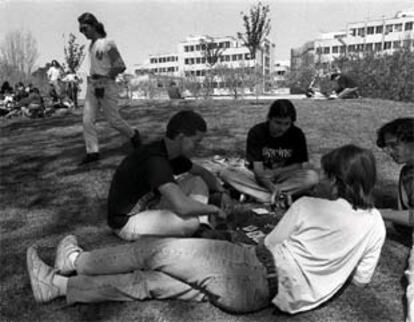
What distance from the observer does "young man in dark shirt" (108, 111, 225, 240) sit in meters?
2.36

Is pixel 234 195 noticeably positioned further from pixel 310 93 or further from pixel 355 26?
pixel 355 26

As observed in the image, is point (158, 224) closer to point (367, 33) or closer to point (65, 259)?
point (65, 259)

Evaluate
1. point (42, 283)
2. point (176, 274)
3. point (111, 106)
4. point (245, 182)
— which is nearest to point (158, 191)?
point (176, 274)

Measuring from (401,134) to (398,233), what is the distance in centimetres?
88

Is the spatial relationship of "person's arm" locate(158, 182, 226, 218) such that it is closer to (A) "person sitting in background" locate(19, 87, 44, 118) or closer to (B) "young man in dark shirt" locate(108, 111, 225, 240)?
(B) "young man in dark shirt" locate(108, 111, 225, 240)

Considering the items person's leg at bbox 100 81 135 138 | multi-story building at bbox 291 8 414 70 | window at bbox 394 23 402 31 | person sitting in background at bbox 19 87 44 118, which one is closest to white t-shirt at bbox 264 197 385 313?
person's leg at bbox 100 81 135 138

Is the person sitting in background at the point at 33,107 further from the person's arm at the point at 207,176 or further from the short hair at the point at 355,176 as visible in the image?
the short hair at the point at 355,176

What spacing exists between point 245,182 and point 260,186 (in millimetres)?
149

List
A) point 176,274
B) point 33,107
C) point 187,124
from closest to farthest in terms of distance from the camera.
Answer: point 176,274
point 187,124
point 33,107

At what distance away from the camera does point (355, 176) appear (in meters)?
2.01

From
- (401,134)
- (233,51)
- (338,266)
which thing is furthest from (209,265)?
(233,51)

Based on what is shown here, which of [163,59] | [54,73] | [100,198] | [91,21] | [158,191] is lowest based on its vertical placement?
[100,198]

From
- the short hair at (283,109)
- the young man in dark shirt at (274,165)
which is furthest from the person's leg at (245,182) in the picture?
the short hair at (283,109)

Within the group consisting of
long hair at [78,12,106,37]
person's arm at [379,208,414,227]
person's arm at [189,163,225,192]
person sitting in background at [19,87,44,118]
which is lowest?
person's arm at [379,208,414,227]
